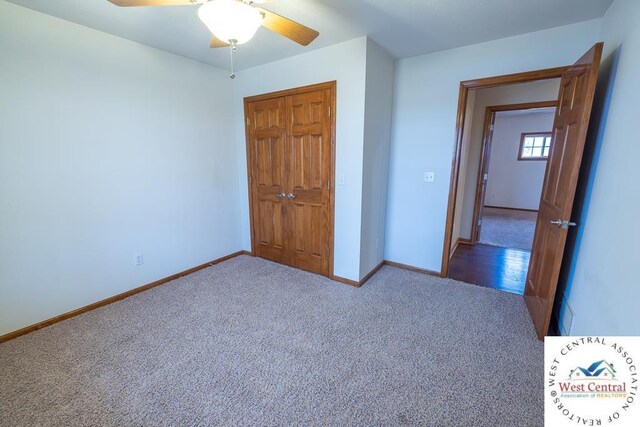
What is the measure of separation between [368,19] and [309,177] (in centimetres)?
149

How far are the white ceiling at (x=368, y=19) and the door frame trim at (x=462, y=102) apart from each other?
1.11 ft

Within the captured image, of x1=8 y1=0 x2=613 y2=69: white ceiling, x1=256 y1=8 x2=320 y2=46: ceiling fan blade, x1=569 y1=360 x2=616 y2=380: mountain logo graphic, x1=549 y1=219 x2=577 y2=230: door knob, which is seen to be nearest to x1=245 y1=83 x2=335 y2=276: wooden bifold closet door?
x1=8 y1=0 x2=613 y2=69: white ceiling

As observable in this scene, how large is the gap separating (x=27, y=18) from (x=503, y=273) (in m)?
4.90

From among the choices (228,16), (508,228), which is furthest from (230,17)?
(508,228)

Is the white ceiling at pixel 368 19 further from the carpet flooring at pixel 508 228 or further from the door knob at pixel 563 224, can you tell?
the carpet flooring at pixel 508 228

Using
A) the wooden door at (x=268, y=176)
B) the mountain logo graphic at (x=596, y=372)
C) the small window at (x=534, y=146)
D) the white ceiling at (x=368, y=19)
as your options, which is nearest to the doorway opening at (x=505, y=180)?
the small window at (x=534, y=146)

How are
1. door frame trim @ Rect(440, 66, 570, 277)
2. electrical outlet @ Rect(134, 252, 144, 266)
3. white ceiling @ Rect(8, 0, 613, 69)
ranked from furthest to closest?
electrical outlet @ Rect(134, 252, 144, 266), door frame trim @ Rect(440, 66, 570, 277), white ceiling @ Rect(8, 0, 613, 69)

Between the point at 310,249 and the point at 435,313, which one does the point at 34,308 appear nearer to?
the point at 310,249

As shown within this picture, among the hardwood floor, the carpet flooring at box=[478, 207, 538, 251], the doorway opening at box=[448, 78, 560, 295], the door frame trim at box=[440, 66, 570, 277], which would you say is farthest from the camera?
the carpet flooring at box=[478, 207, 538, 251]

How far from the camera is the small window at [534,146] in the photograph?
642 centimetres

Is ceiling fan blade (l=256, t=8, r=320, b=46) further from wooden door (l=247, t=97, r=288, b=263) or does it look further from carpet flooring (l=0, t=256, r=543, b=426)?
carpet flooring (l=0, t=256, r=543, b=426)

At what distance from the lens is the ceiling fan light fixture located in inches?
46.1

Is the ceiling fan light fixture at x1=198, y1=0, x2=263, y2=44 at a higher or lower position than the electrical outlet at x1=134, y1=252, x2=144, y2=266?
higher

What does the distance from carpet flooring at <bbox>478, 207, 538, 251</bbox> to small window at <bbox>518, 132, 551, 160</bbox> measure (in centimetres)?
139
